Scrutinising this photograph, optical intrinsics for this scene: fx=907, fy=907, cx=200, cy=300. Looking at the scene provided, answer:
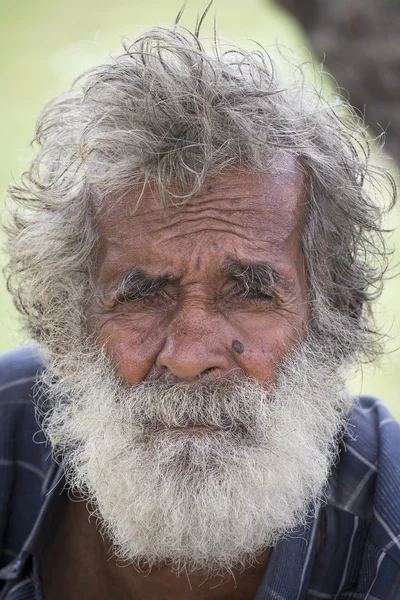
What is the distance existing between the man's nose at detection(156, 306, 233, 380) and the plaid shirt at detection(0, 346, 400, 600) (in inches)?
27.2

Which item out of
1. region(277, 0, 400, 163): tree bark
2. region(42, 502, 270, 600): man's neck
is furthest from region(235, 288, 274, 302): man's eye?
region(277, 0, 400, 163): tree bark

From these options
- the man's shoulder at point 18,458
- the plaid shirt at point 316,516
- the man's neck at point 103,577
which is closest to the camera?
the plaid shirt at point 316,516

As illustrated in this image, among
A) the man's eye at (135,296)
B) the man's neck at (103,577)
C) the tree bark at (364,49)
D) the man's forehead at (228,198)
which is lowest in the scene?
the man's neck at (103,577)

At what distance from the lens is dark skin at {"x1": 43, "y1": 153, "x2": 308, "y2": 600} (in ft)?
8.63

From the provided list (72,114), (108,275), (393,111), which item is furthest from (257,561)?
(393,111)

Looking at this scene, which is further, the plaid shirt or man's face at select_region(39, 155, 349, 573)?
the plaid shirt

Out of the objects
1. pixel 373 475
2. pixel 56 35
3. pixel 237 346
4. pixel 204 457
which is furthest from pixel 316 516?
pixel 56 35

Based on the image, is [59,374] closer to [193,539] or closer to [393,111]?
[193,539]

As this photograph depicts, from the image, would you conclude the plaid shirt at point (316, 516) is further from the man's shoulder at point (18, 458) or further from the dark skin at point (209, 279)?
the dark skin at point (209, 279)

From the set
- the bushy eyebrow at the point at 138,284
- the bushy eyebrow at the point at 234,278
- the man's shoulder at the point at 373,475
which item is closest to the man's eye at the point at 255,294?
the bushy eyebrow at the point at 234,278

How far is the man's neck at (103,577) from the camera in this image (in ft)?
9.88

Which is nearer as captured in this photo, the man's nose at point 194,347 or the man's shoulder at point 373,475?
the man's nose at point 194,347

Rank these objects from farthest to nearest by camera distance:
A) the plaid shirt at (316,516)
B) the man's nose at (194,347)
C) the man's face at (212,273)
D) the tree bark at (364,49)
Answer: the tree bark at (364,49) < the plaid shirt at (316,516) < the man's face at (212,273) < the man's nose at (194,347)

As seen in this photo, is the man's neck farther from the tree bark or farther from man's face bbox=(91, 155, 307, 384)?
the tree bark
